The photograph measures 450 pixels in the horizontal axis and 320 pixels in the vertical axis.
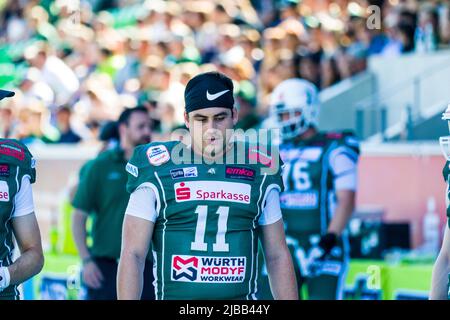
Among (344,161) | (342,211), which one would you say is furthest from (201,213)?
(344,161)

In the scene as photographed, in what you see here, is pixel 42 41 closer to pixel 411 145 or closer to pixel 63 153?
pixel 63 153

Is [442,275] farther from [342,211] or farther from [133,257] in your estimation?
[342,211]

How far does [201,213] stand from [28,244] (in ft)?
3.01

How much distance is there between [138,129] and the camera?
8.52 m

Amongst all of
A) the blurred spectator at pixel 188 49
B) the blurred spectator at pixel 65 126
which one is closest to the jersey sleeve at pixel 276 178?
the blurred spectator at pixel 188 49

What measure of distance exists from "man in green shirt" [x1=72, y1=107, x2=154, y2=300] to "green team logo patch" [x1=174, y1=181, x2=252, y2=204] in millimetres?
3289

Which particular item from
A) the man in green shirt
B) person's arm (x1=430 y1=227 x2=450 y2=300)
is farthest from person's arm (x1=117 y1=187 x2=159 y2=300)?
the man in green shirt

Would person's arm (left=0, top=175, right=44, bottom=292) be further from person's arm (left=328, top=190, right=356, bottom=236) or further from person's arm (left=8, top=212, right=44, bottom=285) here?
person's arm (left=328, top=190, right=356, bottom=236)

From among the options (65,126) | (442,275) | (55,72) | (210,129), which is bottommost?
(442,275)

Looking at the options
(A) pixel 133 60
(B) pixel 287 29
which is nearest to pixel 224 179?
(B) pixel 287 29

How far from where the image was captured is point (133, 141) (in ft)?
28.0

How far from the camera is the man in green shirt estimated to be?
27.6ft

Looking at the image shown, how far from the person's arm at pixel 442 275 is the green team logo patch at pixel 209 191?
1.02m
